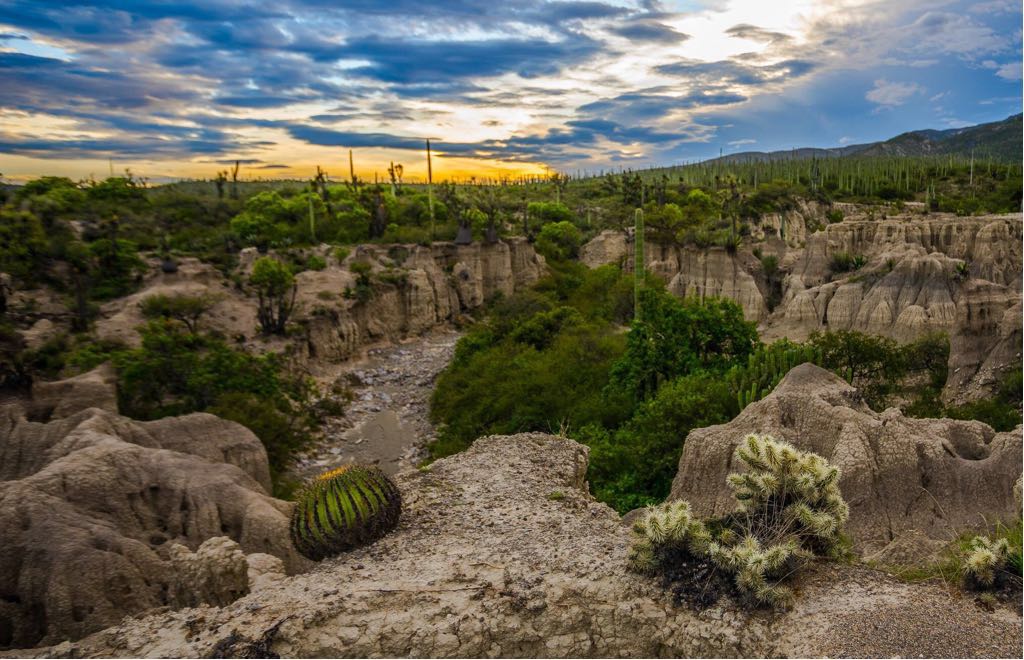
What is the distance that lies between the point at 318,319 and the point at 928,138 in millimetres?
184665

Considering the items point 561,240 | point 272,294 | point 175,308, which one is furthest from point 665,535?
point 561,240

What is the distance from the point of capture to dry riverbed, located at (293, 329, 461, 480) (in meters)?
21.5

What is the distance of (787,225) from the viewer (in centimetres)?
5822

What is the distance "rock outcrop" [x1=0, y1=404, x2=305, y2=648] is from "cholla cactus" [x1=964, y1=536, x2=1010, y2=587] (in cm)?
772

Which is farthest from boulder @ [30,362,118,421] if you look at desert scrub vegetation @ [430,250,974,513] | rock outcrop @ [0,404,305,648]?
desert scrub vegetation @ [430,250,974,513]

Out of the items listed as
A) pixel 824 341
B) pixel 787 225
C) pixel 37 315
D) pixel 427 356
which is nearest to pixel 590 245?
pixel 787 225

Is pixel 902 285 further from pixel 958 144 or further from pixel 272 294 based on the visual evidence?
pixel 958 144

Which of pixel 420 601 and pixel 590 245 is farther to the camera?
pixel 590 245

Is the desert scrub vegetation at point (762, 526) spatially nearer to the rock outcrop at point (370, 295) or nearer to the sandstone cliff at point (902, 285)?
the sandstone cliff at point (902, 285)

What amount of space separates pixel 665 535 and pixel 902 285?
25288 millimetres

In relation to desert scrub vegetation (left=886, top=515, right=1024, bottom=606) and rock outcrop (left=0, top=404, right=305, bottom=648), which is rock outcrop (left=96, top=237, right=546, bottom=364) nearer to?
rock outcrop (left=0, top=404, right=305, bottom=648)

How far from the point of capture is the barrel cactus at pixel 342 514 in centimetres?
884

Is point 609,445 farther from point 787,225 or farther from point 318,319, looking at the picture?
point 787,225

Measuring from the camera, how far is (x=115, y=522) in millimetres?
8523
